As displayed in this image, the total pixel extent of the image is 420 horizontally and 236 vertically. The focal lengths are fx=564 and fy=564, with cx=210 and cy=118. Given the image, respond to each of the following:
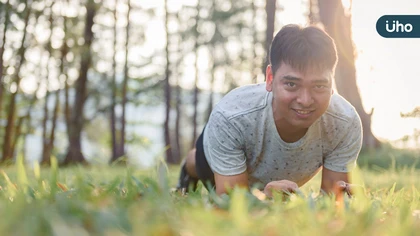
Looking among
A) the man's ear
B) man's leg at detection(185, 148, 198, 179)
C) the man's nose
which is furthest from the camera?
man's leg at detection(185, 148, 198, 179)

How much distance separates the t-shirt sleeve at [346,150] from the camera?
3303mm

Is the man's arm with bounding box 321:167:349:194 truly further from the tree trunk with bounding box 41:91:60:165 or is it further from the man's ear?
the tree trunk with bounding box 41:91:60:165

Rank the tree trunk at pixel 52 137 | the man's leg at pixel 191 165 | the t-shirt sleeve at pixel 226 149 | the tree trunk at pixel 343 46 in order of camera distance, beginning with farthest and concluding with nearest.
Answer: the tree trunk at pixel 52 137 → the tree trunk at pixel 343 46 → the man's leg at pixel 191 165 → the t-shirt sleeve at pixel 226 149

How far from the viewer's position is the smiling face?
275 cm

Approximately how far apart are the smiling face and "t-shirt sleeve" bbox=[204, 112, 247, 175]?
37cm

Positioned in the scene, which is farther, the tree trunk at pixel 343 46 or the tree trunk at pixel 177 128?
the tree trunk at pixel 177 128

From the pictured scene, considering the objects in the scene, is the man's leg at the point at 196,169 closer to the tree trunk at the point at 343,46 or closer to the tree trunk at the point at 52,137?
the tree trunk at the point at 343,46

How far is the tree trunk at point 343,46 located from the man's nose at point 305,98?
6.16 m

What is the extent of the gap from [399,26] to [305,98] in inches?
108

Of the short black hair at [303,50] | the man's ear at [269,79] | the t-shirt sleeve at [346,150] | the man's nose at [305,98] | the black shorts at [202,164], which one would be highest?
the short black hair at [303,50]

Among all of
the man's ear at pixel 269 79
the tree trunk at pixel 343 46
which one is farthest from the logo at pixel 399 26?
the tree trunk at pixel 343 46

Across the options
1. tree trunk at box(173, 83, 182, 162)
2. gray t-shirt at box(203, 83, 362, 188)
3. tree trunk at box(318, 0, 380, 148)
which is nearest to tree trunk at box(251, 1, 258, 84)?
tree trunk at box(173, 83, 182, 162)

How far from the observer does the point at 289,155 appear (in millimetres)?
3312

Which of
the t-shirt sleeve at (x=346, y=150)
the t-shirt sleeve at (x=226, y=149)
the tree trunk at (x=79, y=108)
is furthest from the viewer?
the tree trunk at (x=79, y=108)
